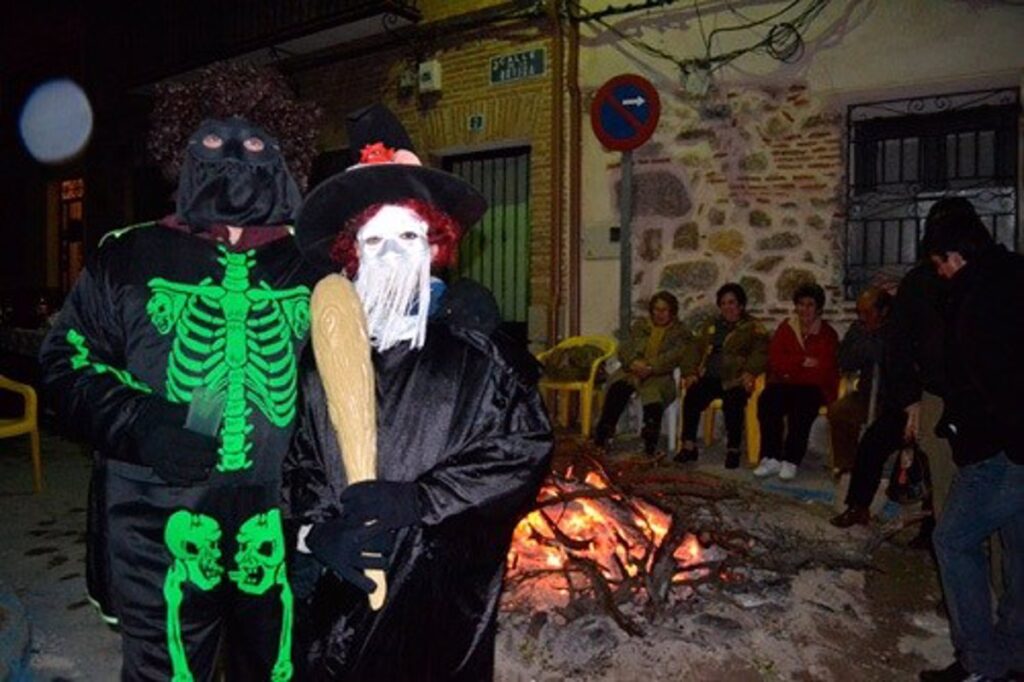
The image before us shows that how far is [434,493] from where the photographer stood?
1.82 metres

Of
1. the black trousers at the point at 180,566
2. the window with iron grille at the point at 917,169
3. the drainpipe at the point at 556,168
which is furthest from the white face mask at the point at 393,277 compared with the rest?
the drainpipe at the point at 556,168

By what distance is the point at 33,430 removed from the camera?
6285mm

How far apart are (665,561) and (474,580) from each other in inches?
89.1

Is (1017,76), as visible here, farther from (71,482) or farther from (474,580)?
(71,482)

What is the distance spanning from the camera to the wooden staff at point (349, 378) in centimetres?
178

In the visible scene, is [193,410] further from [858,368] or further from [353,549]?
[858,368]


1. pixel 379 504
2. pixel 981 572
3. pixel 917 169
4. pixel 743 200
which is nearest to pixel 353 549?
pixel 379 504

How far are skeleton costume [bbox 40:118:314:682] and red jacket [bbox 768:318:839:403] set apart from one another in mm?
5253

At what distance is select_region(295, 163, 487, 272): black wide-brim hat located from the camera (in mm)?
1982

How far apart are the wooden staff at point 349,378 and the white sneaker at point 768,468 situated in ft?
17.1

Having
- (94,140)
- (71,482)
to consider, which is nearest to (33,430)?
(71,482)

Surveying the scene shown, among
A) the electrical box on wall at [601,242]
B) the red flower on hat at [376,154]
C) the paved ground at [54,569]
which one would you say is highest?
the electrical box on wall at [601,242]

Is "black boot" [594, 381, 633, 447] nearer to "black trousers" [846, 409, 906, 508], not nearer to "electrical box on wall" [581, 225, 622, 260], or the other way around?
"electrical box on wall" [581, 225, 622, 260]

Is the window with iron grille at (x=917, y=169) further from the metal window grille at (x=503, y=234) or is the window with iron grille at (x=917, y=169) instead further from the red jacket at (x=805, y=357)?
the metal window grille at (x=503, y=234)
